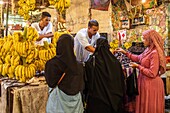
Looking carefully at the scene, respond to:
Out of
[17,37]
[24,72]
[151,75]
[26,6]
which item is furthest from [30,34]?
[151,75]

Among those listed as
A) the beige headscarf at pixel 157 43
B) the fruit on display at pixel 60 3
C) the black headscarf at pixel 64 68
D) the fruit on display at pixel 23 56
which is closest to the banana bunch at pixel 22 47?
the fruit on display at pixel 23 56

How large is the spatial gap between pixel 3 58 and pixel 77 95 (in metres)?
1.39

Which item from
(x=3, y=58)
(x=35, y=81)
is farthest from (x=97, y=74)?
(x=3, y=58)

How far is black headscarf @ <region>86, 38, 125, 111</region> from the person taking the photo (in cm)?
290

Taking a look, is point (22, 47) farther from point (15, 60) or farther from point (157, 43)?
point (157, 43)

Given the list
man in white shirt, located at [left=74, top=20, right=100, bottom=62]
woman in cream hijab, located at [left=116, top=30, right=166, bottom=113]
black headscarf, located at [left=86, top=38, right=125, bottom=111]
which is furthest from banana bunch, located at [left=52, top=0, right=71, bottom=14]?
woman in cream hijab, located at [left=116, top=30, right=166, bottom=113]

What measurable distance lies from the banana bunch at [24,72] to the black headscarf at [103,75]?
29.2 inches

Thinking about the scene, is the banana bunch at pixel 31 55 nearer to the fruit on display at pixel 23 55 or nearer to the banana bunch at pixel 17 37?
the fruit on display at pixel 23 55

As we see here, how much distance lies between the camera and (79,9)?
7.01 meters

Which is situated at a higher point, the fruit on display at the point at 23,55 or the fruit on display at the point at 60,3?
the fruit on display at the point at 60,3

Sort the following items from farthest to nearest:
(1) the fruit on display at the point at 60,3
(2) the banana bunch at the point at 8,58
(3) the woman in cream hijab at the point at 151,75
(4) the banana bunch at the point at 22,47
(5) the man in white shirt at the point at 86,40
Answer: (5) the man in white shirt at the point at 86,40, (1) the fruit on display at the point at 60,3, (3) the woman in cream hijab at the point at 151,75, (2) the banana bunch at the point at 8,58, (4) the banana bunch at the point at 22,47

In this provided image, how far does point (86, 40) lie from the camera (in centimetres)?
369

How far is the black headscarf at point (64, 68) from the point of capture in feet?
7.58

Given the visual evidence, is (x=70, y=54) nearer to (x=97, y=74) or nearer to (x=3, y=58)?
(x=97, y=74)
